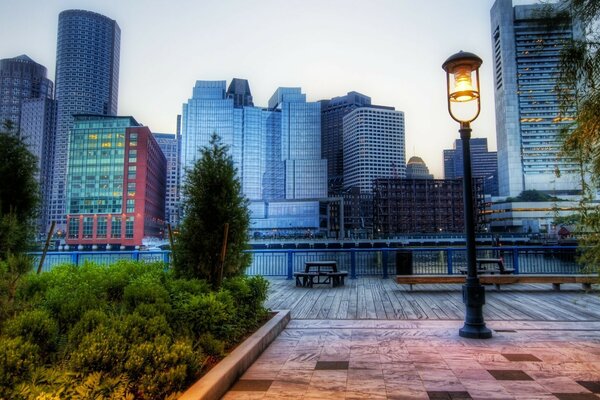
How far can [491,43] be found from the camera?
153 metres

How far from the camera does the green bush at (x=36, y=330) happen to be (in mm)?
3777

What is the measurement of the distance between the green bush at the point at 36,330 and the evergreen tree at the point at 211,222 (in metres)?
3.31

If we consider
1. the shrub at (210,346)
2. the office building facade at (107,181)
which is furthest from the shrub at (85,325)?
the office building facade at (107,181)

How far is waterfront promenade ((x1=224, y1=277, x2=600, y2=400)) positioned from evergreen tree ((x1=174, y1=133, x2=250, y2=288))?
183 centimetres

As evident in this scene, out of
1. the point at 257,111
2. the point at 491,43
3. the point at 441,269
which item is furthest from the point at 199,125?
the point at 441,269

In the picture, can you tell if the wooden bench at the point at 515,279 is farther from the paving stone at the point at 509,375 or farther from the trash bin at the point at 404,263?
the paving stone at the point at 509,375

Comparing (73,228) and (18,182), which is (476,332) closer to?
(18,182)

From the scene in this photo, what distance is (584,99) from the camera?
478cm

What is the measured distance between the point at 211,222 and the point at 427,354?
444cm

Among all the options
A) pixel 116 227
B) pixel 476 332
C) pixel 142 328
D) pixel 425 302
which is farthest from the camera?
pixel 116 227

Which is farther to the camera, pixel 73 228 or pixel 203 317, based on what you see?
pixel 73 228

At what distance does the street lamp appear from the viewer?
6629 millimetres

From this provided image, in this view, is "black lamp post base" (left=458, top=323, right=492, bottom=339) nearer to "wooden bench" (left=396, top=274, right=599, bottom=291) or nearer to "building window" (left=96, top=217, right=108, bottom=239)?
"wooden bench" (left=396, top=274, right=599, bottom=291)

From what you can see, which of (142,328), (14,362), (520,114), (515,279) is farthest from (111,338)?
(520,114)
